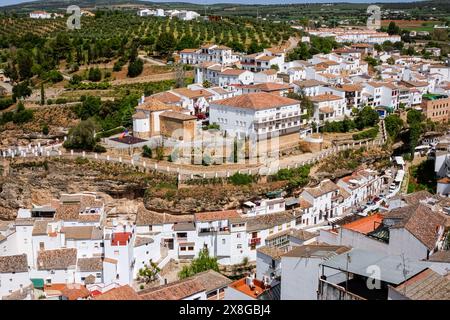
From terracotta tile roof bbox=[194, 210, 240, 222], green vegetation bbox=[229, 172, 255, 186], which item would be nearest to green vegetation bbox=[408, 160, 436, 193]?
green vegetation bbox=[229, 172, 255, 186]

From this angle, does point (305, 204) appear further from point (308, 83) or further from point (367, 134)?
point (308, 83)

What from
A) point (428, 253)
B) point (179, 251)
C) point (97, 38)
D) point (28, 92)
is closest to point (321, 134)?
point (179, 251)

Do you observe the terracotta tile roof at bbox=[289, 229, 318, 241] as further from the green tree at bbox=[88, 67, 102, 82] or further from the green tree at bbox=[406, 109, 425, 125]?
the green tree at bbox=[88, 67, 102, 82]

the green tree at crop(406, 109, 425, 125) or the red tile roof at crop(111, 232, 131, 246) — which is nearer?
the red tile roof at crop(111, 232, 131, 246)

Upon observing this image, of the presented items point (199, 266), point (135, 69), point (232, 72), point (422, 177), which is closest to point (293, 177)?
point (199, 266)

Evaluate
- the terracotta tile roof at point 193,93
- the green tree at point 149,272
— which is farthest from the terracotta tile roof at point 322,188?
the terracotta tile roof at point 193,93

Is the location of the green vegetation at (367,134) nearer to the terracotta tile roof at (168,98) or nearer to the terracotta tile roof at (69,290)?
the terracotta tile roof at (168,98)
